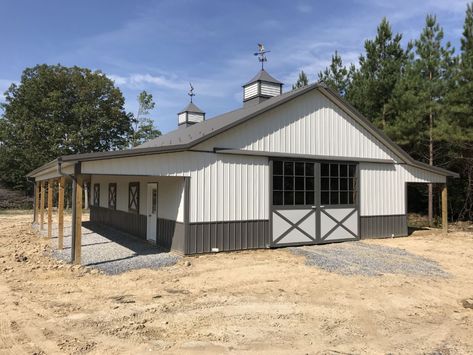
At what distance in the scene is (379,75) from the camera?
64.1 ft

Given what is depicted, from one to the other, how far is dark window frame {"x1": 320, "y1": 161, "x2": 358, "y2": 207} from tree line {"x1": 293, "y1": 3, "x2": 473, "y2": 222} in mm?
5544

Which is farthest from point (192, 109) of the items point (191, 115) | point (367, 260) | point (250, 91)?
point (367, 260)

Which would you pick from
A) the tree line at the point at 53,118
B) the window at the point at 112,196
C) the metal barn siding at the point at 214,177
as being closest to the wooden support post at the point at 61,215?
the metal barn siding at the point at 214,177

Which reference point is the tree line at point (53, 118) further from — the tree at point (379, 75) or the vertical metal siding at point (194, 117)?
the tree at point (379, 75)

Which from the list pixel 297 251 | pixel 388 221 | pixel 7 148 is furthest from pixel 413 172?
pixel 7 148

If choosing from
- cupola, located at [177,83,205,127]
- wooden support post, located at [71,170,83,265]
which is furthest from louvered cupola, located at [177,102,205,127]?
wooden support post, located at [71,170,83,265]

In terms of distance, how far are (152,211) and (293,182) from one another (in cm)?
417

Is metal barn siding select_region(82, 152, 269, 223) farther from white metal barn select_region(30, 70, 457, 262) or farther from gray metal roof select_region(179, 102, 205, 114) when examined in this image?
gray metal roof select_region(179, 102, 205, 114)

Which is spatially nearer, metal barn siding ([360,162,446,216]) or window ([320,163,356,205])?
window ([320,163,356,205])

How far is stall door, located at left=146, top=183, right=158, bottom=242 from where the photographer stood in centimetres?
1165

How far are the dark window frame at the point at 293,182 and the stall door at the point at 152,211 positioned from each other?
11.0 feet

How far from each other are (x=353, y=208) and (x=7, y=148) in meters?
28.5

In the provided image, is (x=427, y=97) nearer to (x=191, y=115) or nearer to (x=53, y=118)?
(x=191, y=115)

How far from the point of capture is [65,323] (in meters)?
5.18
